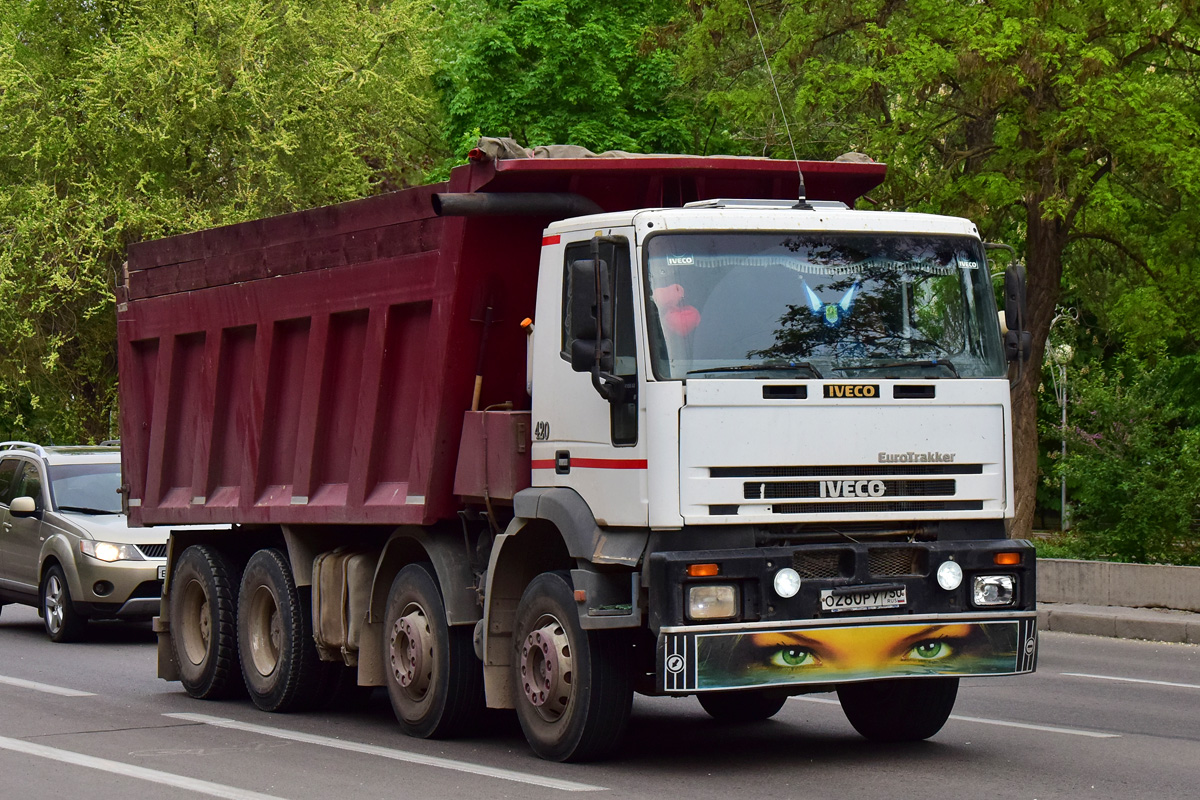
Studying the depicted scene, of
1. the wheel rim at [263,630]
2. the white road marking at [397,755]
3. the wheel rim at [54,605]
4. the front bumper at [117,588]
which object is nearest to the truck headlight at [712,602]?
the white road marking at [397,755]

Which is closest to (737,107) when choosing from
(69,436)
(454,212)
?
(454,212)

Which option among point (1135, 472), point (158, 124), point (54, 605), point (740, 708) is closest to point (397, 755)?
point (740, 708)

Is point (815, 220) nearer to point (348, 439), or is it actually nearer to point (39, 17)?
point (348, 439)

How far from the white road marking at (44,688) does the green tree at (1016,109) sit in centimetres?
1174

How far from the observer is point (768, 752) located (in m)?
9.50

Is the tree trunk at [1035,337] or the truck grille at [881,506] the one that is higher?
the tree trunk at [1035,337]

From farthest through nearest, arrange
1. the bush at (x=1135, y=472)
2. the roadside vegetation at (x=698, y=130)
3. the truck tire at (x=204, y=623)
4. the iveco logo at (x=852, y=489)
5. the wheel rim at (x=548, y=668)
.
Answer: the roadside vegetation at (x=698, y=130) < the bush at (x=1135, y=472) < the truck tire at (x=204, y=623) < the wheel rim at (x=548, y=668) < the iveco logo at (x=852, y=489)

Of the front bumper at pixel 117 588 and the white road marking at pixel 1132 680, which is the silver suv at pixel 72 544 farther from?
the white road marking at pixel 1132 680

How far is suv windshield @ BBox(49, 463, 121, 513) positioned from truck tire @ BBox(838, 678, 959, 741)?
9.77 meters

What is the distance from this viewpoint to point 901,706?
9734mm

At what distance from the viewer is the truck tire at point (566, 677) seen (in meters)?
8.67

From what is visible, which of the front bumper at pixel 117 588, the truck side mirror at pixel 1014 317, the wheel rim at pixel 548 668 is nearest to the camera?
the wheel rim at pixel 548 668

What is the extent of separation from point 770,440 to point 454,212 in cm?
219

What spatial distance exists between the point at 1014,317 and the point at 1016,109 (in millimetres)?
12422
